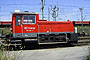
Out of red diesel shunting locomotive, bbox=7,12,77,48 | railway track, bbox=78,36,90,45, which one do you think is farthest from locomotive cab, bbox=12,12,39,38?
railway track, bbox=78,36,90,45

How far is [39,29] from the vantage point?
12.0 metres

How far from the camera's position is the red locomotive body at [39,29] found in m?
11.5

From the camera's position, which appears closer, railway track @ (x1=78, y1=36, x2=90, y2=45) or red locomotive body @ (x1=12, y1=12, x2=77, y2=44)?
red locomotive body @ (x1=12, y1=12, x2=77, y2=44)

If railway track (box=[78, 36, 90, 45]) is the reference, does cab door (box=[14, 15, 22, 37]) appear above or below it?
above

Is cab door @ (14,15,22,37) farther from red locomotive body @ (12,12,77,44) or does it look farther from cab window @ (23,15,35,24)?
cab window @ (23,15,35,24)

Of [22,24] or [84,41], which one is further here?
[84,41]

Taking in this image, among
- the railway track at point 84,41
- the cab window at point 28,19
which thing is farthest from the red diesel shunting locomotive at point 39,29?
the railway track at point 84,41

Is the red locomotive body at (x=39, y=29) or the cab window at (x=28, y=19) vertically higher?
the cab window at (x=28, y=19)

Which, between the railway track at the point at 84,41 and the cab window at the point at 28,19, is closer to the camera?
the cab window at the point at 28,19

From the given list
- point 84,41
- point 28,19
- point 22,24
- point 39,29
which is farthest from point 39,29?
point 84,41

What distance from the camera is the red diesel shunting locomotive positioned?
11.5 m

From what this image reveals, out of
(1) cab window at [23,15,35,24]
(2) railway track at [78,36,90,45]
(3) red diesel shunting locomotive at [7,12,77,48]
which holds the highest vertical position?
(1) cab window at [23,15,35,24]

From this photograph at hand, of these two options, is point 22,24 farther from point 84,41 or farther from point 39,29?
point 84,41

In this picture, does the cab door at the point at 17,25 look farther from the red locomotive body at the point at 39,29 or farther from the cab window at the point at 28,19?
the cab window at the point at 28,19
